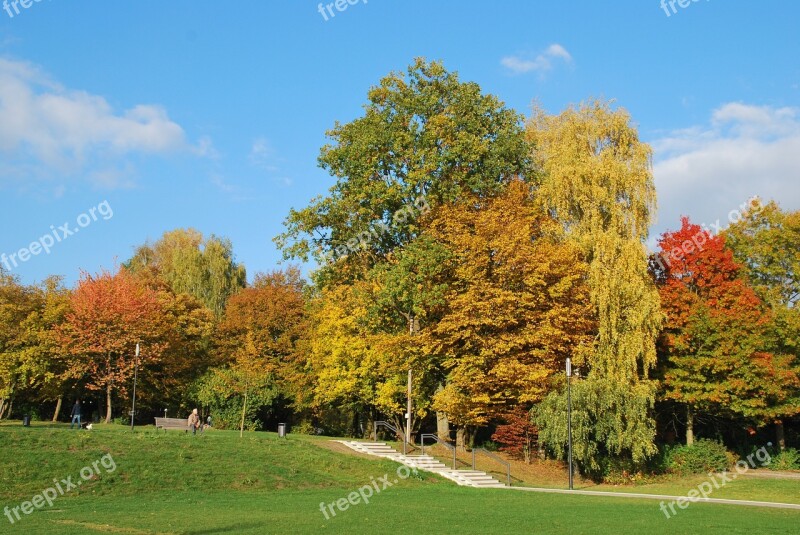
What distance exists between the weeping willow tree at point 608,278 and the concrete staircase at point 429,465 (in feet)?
11.9

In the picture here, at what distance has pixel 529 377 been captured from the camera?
31.5 meters

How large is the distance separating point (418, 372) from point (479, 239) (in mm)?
7680

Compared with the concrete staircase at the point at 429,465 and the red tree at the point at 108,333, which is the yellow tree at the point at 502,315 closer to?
the concrete staircase at the point at 429,465

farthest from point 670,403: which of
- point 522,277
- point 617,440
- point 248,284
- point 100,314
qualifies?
point 248,284

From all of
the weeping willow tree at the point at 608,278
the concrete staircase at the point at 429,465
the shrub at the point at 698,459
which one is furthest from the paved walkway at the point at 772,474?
the concrete staircase at the point at 429,465

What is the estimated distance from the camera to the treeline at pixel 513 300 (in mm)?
32625

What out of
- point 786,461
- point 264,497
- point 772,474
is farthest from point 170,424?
point 786,461

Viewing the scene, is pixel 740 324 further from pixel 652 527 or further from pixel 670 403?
pixel 652 527

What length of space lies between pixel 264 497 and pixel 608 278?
18.5 metres

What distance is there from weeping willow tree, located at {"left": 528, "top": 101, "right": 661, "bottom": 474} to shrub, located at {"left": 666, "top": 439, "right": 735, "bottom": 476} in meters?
2.82

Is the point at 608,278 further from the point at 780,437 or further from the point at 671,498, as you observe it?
the point at 780,437

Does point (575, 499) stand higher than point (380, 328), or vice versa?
point (380, 328)

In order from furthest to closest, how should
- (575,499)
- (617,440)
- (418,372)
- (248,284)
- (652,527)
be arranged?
(248,284)
(418,372)
(617,440)
(575,499)
(652,527)

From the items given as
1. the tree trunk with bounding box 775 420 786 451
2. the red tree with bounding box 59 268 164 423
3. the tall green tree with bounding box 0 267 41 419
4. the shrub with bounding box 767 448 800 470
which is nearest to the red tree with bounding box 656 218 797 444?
the tree trunk with bounding box 775 420 786 451
